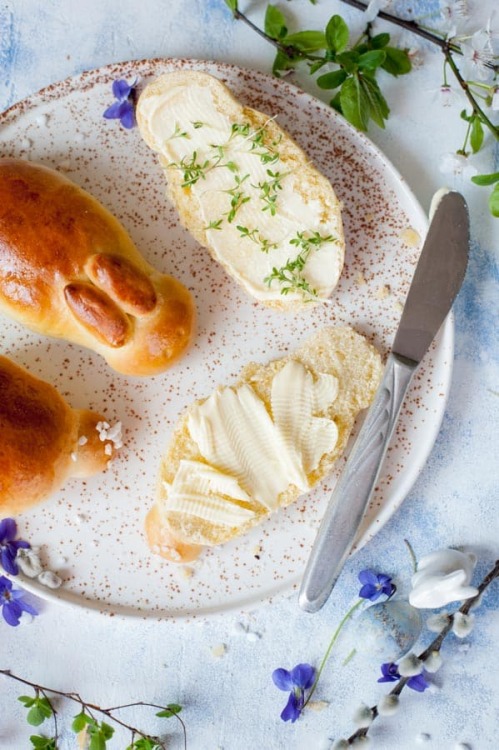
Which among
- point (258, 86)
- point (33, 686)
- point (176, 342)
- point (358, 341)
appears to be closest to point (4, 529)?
point (33, 686)

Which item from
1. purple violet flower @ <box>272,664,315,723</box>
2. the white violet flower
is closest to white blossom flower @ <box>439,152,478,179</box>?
the white violet flower

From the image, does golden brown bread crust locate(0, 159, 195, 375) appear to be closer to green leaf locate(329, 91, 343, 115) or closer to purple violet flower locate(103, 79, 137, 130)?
purple violet flower locate(103, 79, 137, 130)

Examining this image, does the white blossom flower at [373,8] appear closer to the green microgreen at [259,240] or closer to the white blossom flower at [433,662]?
the green microgreen at [259,240]

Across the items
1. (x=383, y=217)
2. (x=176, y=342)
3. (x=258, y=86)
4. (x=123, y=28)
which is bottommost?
(x=176, y=342)

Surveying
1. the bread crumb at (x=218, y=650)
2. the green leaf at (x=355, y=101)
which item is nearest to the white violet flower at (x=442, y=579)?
the bread crumb at (x=218, y=650)

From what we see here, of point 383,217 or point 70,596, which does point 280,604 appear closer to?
point 70,596
